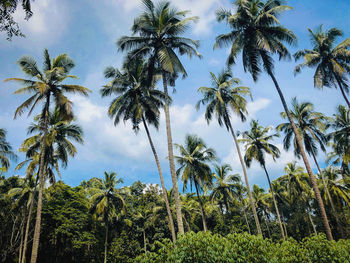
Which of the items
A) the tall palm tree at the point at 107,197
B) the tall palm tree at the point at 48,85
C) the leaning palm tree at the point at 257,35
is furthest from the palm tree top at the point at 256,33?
the tall palm tree at the point at 107,197

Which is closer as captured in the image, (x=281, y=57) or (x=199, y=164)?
(x=281, y=57)

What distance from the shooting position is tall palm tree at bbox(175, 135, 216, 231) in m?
22.4

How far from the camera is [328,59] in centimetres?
1805

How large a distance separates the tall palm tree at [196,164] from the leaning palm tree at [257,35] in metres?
9.85

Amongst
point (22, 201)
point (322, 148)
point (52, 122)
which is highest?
point (52, 122)

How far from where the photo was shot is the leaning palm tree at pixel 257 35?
14.1 m

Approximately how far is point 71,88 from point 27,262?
79.1 ft

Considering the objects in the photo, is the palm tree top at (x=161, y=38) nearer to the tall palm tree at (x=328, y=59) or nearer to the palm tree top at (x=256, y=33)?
the palm tree top at (x=256, y=33)

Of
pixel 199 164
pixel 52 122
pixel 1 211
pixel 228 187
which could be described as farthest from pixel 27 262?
pixel 228 187

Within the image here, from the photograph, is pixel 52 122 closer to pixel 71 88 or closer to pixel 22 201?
pixel 71 88

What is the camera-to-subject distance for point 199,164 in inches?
895

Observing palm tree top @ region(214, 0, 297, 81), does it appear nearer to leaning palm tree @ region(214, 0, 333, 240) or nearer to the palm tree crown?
leaning palm tree @ region(214, 0, 333, 240)


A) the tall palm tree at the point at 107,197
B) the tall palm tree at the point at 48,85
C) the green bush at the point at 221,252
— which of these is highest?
the tall palm tree at the point at 48,85

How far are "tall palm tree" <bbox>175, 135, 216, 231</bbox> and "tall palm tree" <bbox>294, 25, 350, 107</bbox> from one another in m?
11.1
